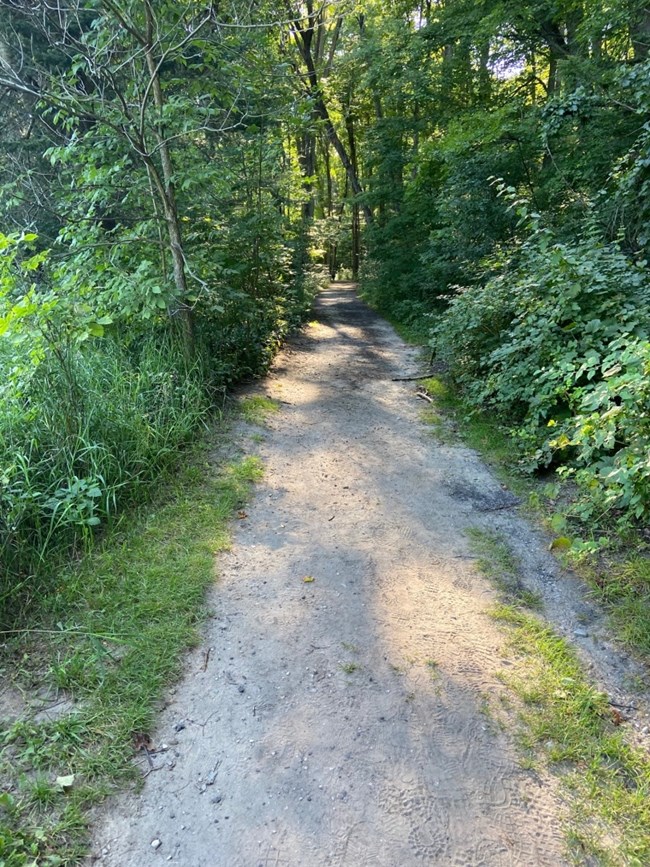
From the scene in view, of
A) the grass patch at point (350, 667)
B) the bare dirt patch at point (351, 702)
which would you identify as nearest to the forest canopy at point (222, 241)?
the bare dirt patch at point (351, 702)

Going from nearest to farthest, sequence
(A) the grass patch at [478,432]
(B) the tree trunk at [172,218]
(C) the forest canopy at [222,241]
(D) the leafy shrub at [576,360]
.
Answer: (D) the leafy shrub at [576,360], (C) the forest canopy at [222,241], (A) the grass patch at [478,432], (B) the tree trunk at [172,218]

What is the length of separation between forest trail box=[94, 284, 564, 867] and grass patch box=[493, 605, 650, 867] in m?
0.09

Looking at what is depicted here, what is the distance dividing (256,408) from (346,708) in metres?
3.74

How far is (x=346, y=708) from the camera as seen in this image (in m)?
2.07

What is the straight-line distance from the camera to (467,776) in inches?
70.4

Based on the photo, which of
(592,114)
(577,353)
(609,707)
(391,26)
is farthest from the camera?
(391,26)

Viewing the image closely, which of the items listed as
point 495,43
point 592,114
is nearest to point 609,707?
point 592,114

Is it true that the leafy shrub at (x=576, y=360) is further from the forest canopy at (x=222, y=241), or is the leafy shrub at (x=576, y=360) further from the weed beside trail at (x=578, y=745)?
the weed beside trail at (x=578, y=745)

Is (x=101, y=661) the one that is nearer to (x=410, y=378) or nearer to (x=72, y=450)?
(x=72, y=450)

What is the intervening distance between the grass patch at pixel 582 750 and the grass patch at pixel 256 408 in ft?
11.1

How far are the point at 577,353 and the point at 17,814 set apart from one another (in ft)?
13.4

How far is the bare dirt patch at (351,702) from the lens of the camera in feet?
5.32

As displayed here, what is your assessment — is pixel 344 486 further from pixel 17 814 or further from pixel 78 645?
pixel 17 814

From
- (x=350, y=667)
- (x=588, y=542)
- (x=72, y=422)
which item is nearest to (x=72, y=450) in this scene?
(x=72, y=422)
